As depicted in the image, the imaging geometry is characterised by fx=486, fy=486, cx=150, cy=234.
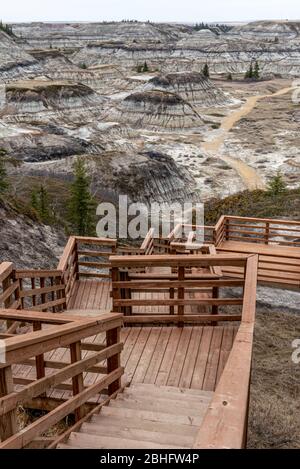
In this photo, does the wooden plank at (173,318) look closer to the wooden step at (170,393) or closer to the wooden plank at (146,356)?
the wooden plank at (146,356)

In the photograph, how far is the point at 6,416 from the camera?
12.2ft

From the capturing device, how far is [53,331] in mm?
4328

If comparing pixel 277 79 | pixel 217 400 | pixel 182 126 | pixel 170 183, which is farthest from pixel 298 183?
pixel 277 79

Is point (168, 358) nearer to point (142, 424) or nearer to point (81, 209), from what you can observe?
point (142, 424)

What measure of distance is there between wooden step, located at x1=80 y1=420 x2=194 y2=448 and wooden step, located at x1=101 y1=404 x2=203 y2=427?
0.27m

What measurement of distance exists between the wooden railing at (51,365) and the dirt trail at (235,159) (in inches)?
1689

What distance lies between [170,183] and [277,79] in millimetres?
95153

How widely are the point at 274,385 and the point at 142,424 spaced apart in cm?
544

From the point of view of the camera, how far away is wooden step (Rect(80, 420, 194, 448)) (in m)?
4.49

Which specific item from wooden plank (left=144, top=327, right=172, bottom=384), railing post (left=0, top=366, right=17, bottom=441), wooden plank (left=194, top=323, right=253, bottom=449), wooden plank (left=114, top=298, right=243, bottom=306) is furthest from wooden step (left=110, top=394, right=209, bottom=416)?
railing post (left=0, top=366, right=17, bottom=441)

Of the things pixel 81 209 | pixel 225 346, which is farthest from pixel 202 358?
pixel 81 209

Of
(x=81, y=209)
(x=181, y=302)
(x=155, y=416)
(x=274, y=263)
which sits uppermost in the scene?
(x=181, y=302)

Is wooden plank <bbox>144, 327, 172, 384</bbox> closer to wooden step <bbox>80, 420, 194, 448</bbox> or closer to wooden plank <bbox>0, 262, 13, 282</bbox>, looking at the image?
wooden step <bbox>80, 420, 194, 448</bbox>

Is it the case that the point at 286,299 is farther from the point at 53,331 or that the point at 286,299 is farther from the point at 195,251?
the point at 53,331
